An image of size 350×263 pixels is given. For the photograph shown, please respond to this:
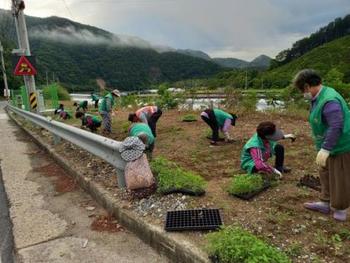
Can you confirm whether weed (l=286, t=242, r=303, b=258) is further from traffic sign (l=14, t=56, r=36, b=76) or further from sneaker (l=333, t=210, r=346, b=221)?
traffic sign (l=14, t=56, r=36, b=76)

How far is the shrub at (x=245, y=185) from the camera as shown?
4.10m

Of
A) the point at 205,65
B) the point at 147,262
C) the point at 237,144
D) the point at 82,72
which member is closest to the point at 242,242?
the point at 147,262

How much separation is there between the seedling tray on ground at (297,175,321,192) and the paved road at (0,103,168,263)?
7.19 feet

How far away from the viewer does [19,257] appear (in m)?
3.42

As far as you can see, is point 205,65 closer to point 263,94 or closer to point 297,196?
point 263,94

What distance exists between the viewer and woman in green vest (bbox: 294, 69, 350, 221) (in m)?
3.28

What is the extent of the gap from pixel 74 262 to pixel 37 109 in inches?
474

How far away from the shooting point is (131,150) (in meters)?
4.28

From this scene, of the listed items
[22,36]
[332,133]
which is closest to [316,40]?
[22,36]

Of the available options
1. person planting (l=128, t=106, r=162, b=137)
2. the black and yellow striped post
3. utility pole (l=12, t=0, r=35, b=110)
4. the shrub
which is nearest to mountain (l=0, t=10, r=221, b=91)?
utility pole (l=12, t=0, r=35, b=110)

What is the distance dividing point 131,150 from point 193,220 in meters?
1.24

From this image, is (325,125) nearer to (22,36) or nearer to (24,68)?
(24,68)

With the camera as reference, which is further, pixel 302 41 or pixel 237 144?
pixel 302 41

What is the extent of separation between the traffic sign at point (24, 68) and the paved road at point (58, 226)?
22.8 ft
